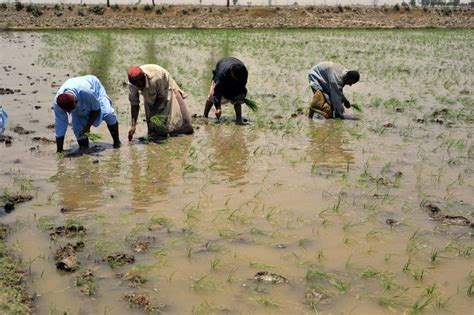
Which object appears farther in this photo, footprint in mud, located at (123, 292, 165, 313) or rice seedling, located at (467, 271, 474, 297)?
rice seedling, located at (467, 271, 474, 297)

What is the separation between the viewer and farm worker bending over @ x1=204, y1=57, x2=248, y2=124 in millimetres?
7605

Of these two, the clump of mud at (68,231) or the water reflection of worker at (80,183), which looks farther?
the water reflection of worker at (80,183)

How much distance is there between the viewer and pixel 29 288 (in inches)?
129

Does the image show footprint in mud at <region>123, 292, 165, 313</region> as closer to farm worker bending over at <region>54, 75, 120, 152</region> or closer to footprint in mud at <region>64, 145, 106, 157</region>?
farm worker bending over at <region>54, 75, 120, 152</region>

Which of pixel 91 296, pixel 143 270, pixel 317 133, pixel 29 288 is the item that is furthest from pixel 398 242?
pixel 317 133

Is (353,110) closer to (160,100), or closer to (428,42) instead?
(160,100)

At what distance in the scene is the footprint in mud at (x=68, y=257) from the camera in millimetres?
3471

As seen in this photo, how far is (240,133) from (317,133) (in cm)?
108

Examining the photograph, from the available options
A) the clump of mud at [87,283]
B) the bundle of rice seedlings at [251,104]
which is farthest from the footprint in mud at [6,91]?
the clump of mud at [87,283]

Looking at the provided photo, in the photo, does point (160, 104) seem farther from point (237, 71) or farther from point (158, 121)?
point (237, 71)

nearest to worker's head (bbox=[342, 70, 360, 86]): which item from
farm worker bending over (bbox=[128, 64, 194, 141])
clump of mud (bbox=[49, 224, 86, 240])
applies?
farm worker bending over (bbox=[128, 64, 194, 141])

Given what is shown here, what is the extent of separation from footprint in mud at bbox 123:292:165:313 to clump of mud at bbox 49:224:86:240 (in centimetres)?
107

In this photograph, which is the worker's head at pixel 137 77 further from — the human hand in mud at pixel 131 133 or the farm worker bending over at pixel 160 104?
the human hand in mud at pixel 131 133

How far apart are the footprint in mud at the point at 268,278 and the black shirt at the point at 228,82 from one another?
4.62 metres
